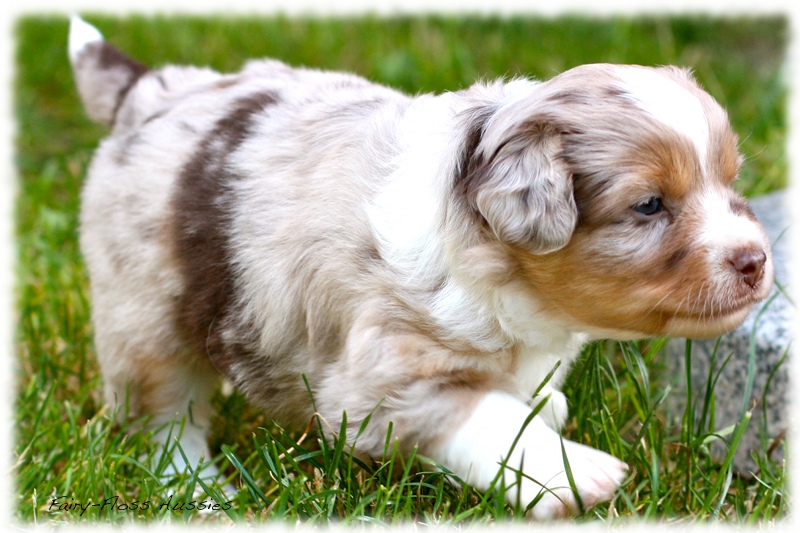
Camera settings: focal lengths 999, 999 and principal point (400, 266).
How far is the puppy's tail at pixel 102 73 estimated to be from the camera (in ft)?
13.0

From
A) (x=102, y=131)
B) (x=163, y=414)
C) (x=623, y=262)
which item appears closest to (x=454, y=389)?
(x=623, y=262)

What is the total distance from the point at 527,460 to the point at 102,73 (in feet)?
7.70

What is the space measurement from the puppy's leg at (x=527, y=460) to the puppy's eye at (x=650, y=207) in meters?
0.65

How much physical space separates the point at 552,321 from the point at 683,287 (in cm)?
40

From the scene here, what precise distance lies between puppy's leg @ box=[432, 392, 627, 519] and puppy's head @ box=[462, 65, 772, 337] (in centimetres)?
38

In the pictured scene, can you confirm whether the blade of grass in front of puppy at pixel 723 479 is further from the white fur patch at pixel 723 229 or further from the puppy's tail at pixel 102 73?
the puppy's tail at pixel 102 73

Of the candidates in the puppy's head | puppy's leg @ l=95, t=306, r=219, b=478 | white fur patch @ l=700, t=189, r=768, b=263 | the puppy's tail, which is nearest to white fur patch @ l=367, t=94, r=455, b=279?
the puppy's head

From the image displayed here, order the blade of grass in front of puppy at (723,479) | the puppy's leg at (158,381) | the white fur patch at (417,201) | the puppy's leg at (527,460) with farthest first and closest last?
the puppy's leg at (158,381) → the blade of grass in front of puppy at (723,479) → the white fur patch at (417,201) → the puppy's leg at (527,460)

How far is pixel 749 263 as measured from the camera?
8.80 feet

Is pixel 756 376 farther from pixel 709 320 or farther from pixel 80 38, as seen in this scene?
pixel 80 38

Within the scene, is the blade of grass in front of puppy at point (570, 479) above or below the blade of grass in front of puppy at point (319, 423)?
above

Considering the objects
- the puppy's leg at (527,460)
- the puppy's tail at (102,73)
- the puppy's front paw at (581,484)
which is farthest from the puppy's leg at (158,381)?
the puppy's front paw at (581,484)

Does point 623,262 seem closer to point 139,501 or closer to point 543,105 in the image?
point 543,105

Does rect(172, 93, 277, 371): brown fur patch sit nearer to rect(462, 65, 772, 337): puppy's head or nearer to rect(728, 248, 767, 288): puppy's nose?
rect(462, 65, 772, 337): puppy's head
